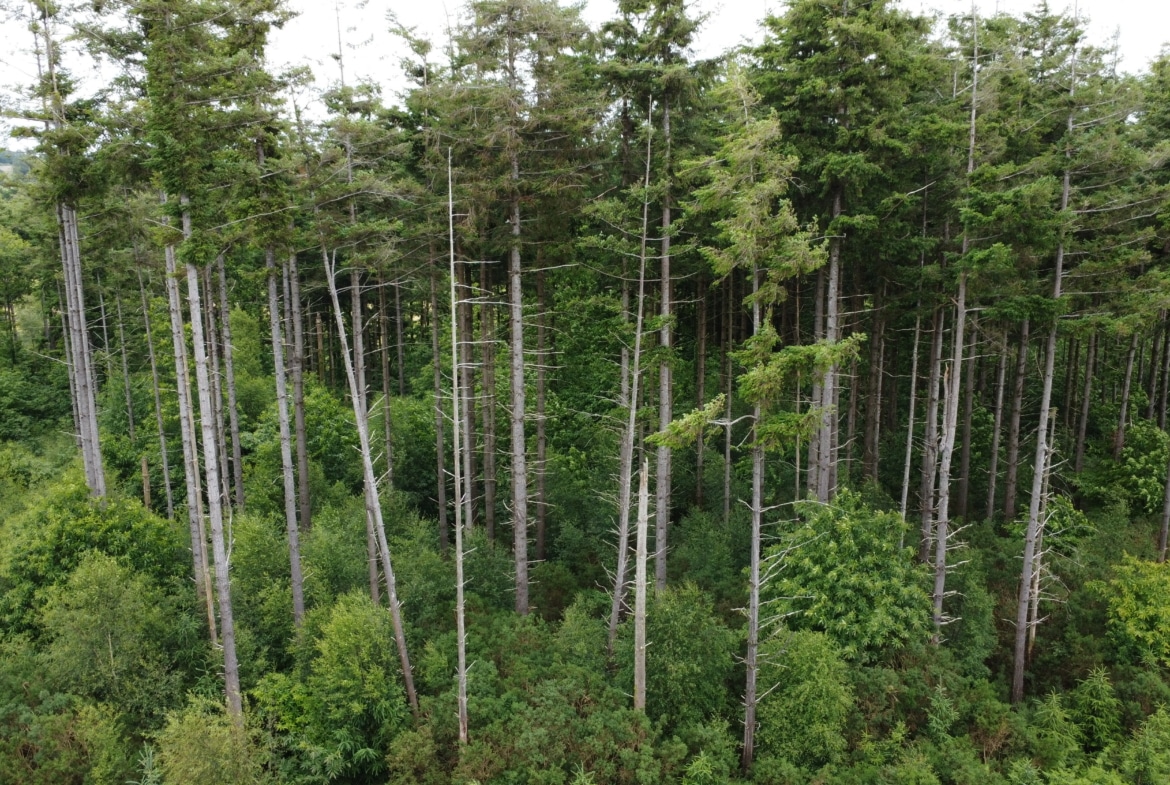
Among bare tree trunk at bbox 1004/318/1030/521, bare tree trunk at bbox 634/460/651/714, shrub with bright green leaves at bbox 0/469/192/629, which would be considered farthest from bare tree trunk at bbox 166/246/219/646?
bare tree trunk at bbox 1004/318/1030/521

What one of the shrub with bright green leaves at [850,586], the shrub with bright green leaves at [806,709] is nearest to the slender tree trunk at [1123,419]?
the shrub with bright green leaves at [850,586]

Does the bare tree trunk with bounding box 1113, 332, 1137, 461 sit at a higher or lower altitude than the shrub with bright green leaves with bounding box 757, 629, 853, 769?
higher

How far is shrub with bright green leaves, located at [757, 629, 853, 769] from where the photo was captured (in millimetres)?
11164

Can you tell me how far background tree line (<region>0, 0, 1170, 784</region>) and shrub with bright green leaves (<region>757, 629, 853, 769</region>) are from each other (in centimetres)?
7

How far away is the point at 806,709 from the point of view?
11250mm

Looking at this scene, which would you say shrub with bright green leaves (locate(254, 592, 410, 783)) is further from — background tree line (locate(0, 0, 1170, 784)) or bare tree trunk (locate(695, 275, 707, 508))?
bare tree trunk (locate(695, 275, 707, 508))

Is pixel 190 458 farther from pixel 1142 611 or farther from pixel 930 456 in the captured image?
pixel 1142 611

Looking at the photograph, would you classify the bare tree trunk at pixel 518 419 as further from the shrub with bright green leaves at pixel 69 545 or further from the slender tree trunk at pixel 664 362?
the shrub with bright green leaves at pixel 69 545

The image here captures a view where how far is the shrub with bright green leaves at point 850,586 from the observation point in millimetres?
12586

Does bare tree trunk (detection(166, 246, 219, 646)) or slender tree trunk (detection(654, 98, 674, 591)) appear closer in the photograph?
bare tree trunk (detection(166, 246, 219, 646))

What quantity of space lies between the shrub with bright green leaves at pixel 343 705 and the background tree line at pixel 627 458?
68 mm

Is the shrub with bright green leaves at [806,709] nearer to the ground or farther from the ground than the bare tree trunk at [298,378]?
nearer to the ground

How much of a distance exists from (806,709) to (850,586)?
268 cm

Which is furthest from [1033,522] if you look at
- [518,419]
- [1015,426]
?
[518,419]
